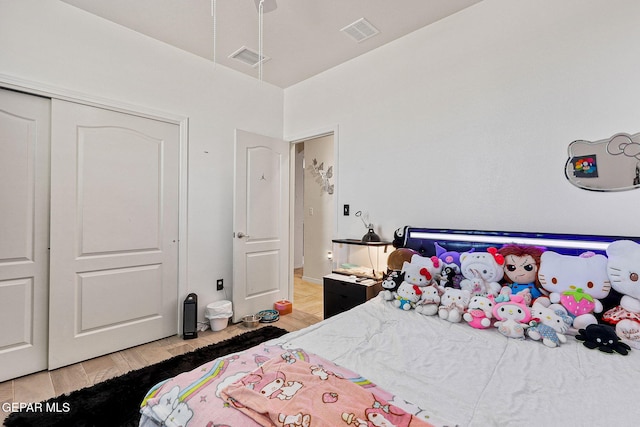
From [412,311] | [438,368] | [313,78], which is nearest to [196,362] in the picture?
[412,311]

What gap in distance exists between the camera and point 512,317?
1508 millimetres

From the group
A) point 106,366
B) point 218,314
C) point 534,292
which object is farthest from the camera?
point 218,314

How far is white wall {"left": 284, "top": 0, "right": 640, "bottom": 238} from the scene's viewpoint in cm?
174

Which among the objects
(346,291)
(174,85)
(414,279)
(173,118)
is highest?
(174,85)

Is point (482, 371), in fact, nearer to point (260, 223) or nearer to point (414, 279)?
point (414, 279)

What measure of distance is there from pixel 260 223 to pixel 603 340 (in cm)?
277

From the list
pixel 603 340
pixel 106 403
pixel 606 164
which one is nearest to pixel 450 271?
pixel 603 340

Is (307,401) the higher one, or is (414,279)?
(414,279)

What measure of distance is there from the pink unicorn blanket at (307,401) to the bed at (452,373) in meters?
0.01

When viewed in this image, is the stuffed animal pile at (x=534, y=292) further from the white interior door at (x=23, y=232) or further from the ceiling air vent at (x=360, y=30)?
the white interior door at (x=23, y=232)

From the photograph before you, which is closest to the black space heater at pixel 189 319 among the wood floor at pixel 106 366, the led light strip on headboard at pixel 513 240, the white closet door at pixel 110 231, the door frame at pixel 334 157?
the wood floor at pixel 106 366

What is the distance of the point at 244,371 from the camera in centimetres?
106

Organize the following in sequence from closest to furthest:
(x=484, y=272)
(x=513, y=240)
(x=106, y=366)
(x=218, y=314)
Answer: (x=484, y=272)
(x=513, y=240)
(x=106, y=366)
(x=218, y=314)

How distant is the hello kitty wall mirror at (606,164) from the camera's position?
64.9 inches
